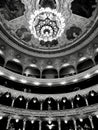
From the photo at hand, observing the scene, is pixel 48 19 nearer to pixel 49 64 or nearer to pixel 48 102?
pixel 49 64

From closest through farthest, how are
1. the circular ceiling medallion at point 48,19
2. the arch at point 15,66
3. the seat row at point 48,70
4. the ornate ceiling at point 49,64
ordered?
the ornate ceiling at point 49,64 → the circular ceiling medallion at point 48,19 → the seat row at point 48,70 → the arch at point 15,66

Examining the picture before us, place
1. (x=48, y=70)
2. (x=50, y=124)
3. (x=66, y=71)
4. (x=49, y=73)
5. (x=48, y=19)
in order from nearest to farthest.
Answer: (x=50, y=124) < (x=48, y=19) < (x=66, y=71) < (x=49, y=73) < (x=48, y=70)

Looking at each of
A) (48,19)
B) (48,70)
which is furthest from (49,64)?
(48,19)

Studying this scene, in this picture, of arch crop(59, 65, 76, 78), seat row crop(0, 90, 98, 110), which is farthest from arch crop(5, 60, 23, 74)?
arch crop(59, 65, 76, 78)

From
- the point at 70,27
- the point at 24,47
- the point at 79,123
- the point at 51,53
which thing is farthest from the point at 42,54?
the point at 79,123

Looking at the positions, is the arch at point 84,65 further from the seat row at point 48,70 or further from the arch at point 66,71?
the arch at point 66,71

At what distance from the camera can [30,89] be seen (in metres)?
22.5

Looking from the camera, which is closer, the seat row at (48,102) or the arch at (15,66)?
the seat row at (48,102)

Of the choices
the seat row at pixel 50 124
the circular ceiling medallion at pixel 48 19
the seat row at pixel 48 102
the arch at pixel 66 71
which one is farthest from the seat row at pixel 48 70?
the seat row at pixel 50 124

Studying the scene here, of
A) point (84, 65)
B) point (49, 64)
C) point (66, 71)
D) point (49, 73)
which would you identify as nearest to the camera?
point (84, 65)

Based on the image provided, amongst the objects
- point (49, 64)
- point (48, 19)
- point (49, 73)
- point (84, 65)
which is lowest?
point (49, 73)

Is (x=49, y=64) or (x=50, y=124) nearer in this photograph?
(x=50, y=124)

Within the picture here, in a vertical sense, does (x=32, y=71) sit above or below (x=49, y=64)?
below

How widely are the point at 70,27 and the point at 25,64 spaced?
884 cm
